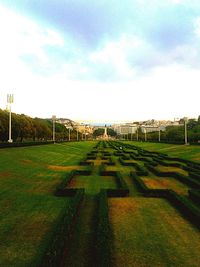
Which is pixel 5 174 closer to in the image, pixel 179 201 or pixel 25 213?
pixel 25 213

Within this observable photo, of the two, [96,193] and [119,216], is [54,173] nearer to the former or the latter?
[96,193]

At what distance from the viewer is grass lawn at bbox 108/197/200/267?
664cm

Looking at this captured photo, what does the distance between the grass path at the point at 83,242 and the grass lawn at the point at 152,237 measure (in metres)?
0.66

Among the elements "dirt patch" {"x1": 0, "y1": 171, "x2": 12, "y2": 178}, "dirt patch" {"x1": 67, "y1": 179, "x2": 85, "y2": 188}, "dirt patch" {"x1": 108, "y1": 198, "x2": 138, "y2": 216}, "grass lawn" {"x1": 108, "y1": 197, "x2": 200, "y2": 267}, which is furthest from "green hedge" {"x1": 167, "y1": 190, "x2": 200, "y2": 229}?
"dirt patch" {"x1": 0, "y1": 171, "x2": 12, "y2": 178}

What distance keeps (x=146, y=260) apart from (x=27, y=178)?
11828 mm

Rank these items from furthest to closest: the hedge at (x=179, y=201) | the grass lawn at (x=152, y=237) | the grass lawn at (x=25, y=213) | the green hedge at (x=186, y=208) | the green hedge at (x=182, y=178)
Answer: the green hedge at (x=182, y=178)
the hedge at (x=179, y=201)
the green hedge at (x=186, y=208)
the grass lawn at (x=25, y=213)
the grass lawn at (x=152, y=237)

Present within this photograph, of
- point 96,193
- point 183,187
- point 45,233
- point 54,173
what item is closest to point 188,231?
point 45,233

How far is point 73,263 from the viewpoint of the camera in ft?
21.1

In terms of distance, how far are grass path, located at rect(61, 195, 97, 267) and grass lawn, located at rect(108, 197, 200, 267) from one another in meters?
0.66

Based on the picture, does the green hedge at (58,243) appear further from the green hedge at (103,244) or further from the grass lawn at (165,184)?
the grass lawn at (165,184)

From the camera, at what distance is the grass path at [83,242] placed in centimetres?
651

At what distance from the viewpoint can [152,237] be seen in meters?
8.01

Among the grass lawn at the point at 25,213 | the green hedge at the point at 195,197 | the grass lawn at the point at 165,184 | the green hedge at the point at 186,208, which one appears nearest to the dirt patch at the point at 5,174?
the grass lawn at the point at 25,213

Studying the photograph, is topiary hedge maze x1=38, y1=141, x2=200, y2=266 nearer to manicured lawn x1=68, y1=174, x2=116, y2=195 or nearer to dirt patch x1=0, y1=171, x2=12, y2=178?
manicured lawn x1=68, y1=174, x2=116, y2=195
